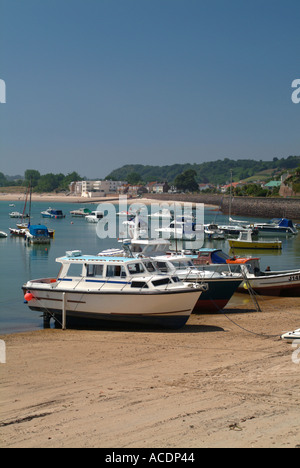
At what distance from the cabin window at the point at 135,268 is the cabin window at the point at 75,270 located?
1.83 meters

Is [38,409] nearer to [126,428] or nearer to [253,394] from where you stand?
[126,428]

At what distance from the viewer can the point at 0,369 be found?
13.0m

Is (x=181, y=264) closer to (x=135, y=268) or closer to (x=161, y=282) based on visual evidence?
(x=135, y=268)

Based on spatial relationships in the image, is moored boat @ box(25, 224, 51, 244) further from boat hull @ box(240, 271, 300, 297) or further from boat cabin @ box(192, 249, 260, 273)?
boat hull @ box(240, 271, 300, 297)

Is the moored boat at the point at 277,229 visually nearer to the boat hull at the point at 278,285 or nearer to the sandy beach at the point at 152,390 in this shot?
the boat hull at the point at 278,285

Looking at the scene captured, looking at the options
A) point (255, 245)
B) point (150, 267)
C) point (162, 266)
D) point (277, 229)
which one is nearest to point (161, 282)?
point (150, 267)

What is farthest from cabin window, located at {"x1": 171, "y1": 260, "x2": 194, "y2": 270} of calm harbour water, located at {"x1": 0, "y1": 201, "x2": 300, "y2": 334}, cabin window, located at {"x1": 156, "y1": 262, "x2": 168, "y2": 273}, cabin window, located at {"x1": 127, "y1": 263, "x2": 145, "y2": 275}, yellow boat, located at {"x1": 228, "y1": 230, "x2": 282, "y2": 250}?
yellow boat, located at {"x1": 228, "y1": 230, "x2": 282, "y2": 250}

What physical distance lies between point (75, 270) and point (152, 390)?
8.81 meters

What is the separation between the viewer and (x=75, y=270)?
61.8 feet

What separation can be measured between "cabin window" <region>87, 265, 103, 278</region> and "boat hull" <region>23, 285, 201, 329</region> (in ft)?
2.68

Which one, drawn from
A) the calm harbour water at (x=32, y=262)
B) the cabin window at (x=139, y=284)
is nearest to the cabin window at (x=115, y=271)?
the cabin window at (x=139, y=284)

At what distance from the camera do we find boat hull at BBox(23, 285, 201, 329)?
17.5 meters

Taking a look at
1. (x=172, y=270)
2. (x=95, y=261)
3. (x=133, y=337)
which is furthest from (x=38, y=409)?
(x=172, y=270)
